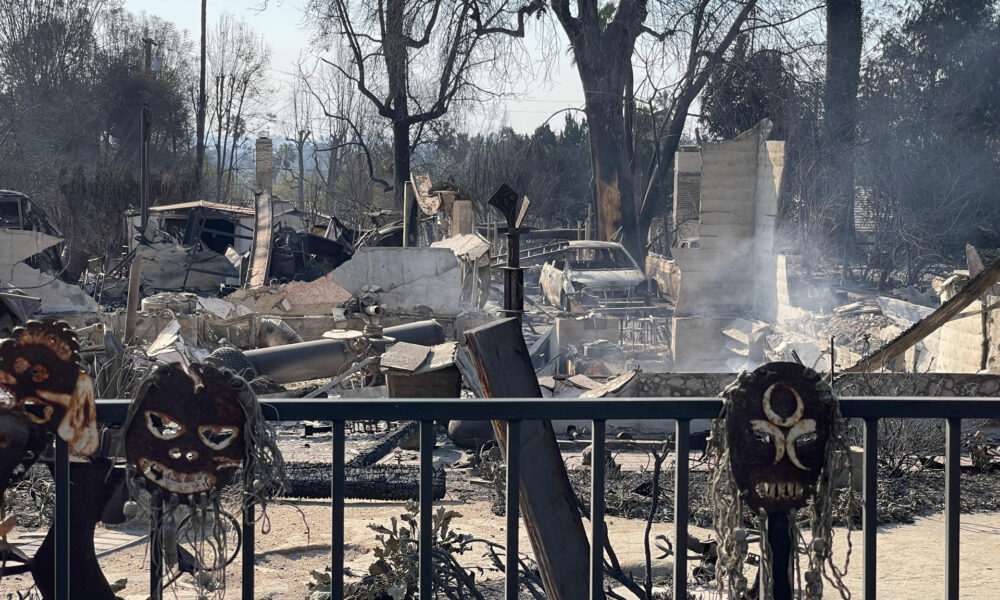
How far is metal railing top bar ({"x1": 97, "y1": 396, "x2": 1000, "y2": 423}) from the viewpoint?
7.30 feet

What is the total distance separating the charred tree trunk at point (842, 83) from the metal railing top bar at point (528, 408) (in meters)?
22.3

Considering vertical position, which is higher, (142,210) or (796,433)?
(142,210)

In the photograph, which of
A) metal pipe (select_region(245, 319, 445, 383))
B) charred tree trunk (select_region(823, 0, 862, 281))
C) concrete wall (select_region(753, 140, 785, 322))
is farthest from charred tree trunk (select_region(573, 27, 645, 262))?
metal pipe (select_region(245, 319, 445, 383))

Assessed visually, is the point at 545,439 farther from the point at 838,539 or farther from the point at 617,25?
the point at 617,25

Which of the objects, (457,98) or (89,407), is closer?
(89,407)

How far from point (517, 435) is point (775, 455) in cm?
60

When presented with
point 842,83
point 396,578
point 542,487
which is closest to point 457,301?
point 396,578

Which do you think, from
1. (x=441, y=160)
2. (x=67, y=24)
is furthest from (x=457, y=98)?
(x=67, y=24)

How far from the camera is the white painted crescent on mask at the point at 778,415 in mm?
2199

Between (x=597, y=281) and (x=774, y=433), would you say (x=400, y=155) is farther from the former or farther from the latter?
(x=774, y=433)

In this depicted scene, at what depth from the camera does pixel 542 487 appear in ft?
10.4

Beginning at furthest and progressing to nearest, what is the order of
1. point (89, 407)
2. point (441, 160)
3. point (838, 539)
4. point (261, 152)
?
point (441, 160) → point (261, 152) → point (838, 539) → point (89, 407)

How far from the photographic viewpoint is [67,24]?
137 feet

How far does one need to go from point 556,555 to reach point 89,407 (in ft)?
5.37
